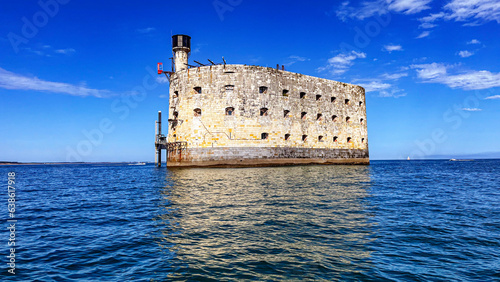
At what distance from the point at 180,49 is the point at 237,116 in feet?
38.2

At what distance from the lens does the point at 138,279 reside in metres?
4.26

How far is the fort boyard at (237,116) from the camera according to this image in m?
30.8

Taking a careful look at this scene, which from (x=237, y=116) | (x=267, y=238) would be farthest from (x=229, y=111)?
(x=267, y=238)

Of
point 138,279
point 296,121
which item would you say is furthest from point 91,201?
point 296,121

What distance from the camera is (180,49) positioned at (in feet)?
114

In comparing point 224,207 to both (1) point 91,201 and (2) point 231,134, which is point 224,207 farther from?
(2) point 231,134

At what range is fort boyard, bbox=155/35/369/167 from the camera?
3078 cm

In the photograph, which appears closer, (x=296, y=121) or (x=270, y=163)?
(x=270, y=163)

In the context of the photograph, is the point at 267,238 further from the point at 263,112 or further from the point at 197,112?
the point at 263,112

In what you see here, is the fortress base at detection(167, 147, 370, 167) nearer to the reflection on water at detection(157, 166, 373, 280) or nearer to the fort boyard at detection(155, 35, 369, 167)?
the fort boyard at detection(155, 35, 369, 167)

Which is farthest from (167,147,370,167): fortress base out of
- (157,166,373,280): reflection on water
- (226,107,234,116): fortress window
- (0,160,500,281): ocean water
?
(0,160,500,281): ocean water

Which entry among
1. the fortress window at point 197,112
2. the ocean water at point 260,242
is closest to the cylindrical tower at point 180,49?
the fortress window at point 197,112

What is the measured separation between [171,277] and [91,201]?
9669 mm

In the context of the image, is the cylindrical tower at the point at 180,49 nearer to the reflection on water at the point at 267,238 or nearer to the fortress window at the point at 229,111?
the fortress window at the point at 229,111
